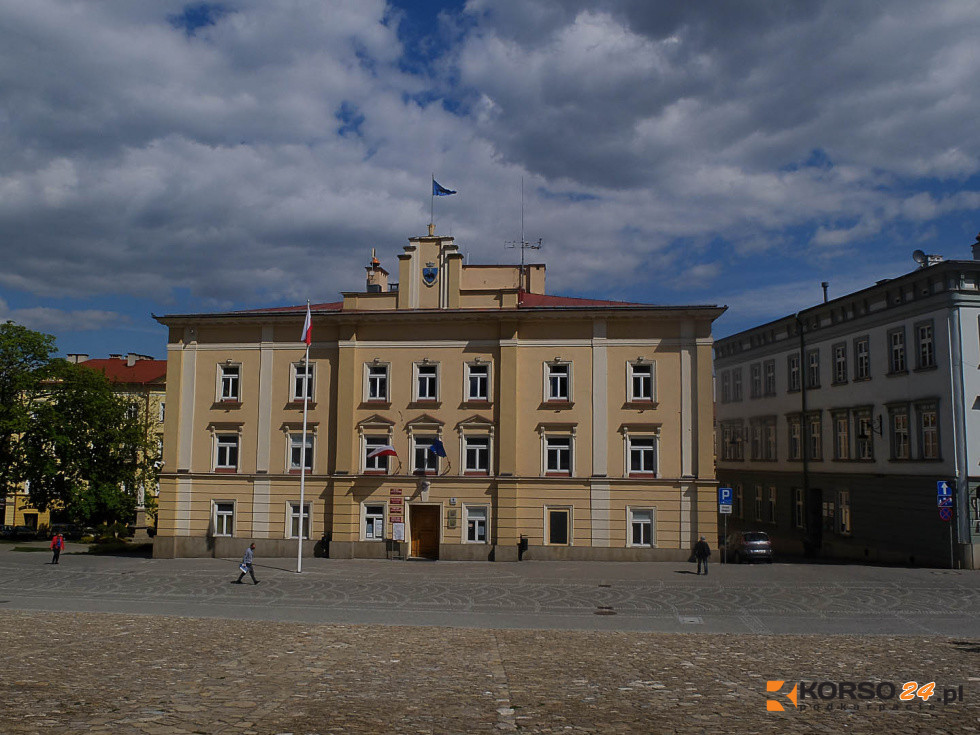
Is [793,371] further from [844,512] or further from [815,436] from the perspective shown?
[844,512]

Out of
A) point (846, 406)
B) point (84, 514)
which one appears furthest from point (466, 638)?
point (84, 514)

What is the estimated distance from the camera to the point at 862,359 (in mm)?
39375

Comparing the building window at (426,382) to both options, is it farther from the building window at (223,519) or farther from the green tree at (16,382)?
the green tree at (16,382)

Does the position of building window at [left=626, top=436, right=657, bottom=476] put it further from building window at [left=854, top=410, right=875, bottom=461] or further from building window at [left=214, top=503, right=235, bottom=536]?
building window at [left=214, top=503, right=235, bottom=536]

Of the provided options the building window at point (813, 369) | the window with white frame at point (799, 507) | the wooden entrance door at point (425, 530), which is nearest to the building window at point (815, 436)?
the building window at point (813, 369)

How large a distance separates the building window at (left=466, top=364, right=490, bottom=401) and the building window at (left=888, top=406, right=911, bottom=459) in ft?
61.4

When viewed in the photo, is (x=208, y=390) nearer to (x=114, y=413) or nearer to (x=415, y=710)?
(x=114, y=413)

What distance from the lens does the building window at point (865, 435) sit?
38375mm

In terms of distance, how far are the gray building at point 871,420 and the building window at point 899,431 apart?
6 centimetres

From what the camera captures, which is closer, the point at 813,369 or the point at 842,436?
the point at 842,436

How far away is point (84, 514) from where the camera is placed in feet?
176

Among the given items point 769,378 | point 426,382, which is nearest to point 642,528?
point 426,382

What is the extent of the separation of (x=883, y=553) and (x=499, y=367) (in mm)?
19886

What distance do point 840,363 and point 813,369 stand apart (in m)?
2.67
